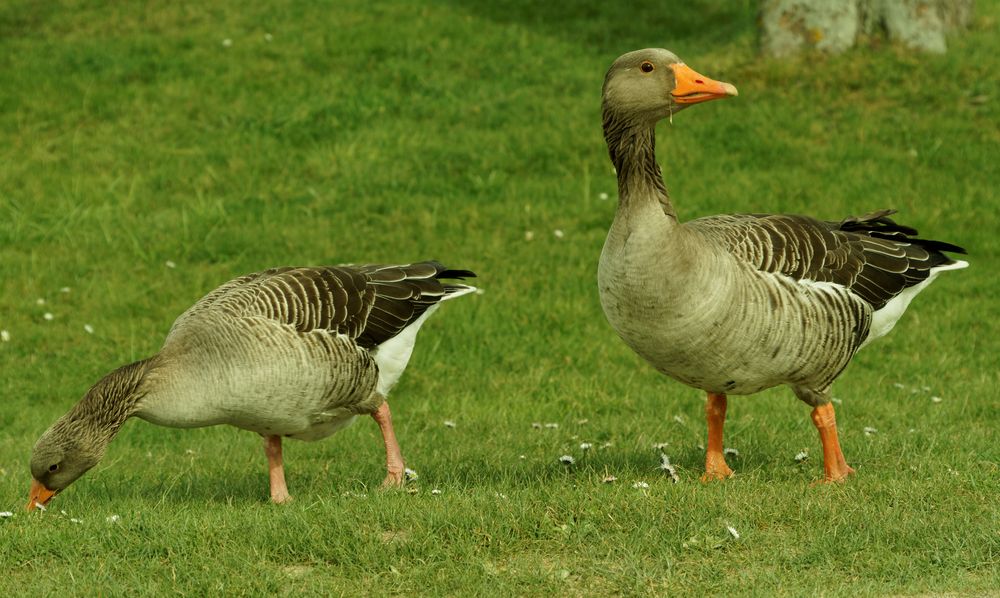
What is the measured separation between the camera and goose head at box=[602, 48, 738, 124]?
22.9 ft

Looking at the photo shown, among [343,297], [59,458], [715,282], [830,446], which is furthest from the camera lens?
[343,297]

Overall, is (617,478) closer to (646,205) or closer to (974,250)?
(646,205)

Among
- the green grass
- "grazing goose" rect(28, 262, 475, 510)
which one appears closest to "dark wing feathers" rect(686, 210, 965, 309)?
the green grass

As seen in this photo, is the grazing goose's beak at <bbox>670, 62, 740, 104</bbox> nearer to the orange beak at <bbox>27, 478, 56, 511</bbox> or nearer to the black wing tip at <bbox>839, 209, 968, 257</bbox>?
the black wing tip at <bbox>839, 209, 968, 257</bbox>

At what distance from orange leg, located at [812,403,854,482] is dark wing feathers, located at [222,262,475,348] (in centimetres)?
266

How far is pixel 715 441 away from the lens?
7.90 metres

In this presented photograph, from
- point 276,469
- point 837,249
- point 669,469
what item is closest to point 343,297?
point 276,469

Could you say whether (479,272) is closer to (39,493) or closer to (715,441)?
(715,441)

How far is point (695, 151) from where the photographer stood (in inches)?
584

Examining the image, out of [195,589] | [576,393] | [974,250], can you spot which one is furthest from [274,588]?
[974,250]

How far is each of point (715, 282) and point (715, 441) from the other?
144 cm

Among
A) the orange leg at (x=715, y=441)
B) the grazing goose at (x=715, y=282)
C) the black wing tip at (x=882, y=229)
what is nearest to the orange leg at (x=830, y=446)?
the grazing goose at (x=715, y=282)

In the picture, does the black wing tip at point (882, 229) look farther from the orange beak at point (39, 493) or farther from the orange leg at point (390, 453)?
the orange beak at point (39, 493)

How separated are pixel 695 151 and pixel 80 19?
10.3m
